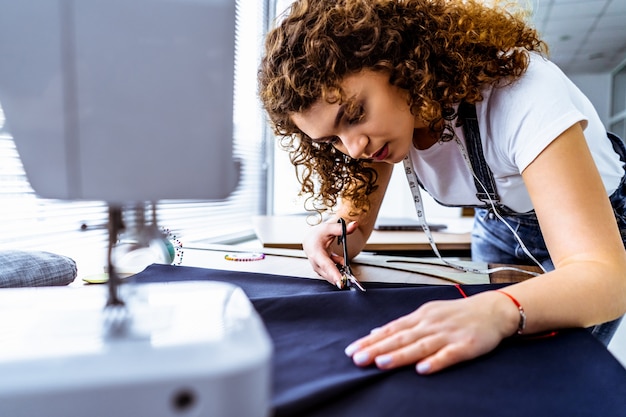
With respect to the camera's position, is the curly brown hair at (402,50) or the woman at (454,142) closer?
the woman at (454,142)

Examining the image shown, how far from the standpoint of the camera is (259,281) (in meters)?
0.85

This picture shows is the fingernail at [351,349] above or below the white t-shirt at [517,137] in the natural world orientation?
below

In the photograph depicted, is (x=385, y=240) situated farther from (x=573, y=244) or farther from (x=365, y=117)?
(x=573, y=244)

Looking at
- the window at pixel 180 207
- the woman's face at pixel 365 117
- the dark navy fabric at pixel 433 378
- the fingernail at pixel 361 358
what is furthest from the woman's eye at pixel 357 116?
the fingernail at pixel 361 358

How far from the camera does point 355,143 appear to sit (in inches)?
33.3

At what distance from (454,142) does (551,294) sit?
0.54m

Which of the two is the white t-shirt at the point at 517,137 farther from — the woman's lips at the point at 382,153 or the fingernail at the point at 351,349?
the fingernail at the point at 351,349

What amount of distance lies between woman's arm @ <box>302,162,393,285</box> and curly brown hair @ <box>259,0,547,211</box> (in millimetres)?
270

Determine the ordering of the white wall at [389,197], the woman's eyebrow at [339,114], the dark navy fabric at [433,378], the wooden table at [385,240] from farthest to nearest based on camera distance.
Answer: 1. the white wall at [389,197]
2. the wooden table at [385,240]
3. the woman's eyebrow at [339,114]
4. the dark navy fabric at [433,378]

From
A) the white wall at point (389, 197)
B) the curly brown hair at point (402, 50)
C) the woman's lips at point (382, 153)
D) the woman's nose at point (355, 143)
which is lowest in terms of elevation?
the white wall at point (389, 197)

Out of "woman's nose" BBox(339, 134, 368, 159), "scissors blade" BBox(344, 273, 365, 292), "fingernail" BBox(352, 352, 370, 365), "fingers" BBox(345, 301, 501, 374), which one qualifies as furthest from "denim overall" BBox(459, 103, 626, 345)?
"fingernail" BBox(352, 352, 370, 365)

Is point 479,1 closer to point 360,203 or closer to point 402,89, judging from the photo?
point 402,89

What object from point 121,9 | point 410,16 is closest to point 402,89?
point 410,16

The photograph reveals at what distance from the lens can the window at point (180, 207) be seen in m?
0.56
